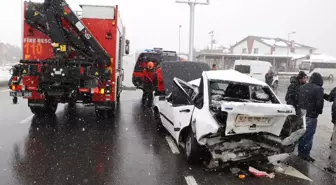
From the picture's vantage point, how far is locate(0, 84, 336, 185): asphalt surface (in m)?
4.79

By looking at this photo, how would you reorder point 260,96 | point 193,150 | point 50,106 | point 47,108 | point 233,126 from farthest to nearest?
1. point 50,106
2. point 47,108
3. point 260,96
4. point 193,150
5. point 233,126

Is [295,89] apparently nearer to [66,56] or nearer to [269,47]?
[66,56]

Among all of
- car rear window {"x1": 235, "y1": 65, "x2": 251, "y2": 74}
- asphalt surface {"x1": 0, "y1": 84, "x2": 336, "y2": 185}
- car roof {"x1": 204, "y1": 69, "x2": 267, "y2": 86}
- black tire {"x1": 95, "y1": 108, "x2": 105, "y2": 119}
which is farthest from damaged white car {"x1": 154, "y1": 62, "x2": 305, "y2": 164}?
car rear window {"x1": 235, "y1": 65, "x2": 251, "y2": 74}

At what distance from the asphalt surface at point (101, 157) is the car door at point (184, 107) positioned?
0.61 metres

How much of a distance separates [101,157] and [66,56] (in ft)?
11.4

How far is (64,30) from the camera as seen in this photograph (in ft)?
26.4

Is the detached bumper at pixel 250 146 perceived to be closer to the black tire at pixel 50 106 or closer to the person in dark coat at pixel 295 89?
the person in dark coat at pixel 295 89

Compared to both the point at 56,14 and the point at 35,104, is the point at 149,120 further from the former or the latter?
the point at 56,14

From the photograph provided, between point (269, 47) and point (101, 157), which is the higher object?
point (269, 47)

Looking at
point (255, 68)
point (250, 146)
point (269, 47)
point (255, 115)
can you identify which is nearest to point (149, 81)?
point (250, 146)

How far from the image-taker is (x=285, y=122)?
5391 millimetres

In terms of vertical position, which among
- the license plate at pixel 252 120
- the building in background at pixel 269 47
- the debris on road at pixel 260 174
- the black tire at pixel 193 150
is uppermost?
the building in background at pixel 269 47

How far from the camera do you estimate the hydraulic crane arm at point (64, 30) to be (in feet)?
25.5

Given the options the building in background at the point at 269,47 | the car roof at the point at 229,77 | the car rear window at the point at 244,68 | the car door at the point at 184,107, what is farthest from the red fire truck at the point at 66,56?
the building in background at the point at 269,47
